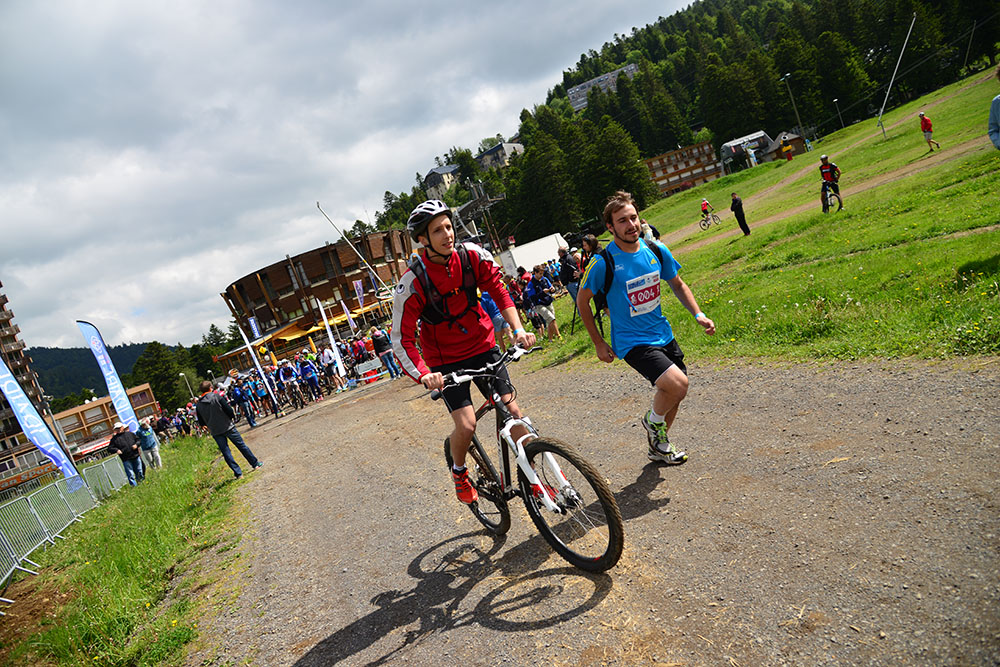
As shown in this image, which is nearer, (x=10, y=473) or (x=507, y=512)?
Result: (x=507, y=512)

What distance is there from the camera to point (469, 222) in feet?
184

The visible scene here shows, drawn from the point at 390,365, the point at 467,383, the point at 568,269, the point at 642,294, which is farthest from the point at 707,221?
the point at 467,383

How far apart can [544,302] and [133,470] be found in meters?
13.7

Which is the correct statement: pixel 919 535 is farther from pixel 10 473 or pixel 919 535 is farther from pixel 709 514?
pixel 10 473

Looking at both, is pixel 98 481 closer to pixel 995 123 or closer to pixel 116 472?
pixel 116 472

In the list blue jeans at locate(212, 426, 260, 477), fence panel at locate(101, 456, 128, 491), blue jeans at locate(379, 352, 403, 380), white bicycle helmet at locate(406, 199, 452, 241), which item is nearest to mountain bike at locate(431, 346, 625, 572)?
white bicycle helmet at locate(406, 199, 452, 241)

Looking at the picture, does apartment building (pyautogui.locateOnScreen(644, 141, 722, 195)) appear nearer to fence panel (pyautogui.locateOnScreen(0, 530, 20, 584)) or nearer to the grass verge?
→ the grass verge

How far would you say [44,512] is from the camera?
500 inches

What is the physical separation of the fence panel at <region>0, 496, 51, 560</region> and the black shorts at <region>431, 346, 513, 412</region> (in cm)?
1094

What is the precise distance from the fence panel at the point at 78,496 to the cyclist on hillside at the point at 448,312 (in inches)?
561

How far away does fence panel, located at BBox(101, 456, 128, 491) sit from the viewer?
17941 millimetres

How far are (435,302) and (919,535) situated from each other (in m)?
3.42

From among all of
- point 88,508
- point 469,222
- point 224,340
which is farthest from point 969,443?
point 224,340

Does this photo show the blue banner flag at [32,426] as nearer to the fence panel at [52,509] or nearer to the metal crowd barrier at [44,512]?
the metal crowd barrier at [44,512]
